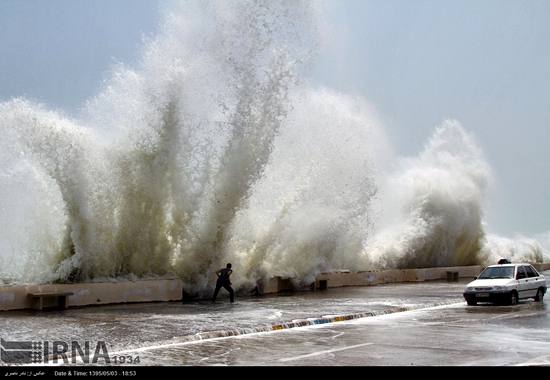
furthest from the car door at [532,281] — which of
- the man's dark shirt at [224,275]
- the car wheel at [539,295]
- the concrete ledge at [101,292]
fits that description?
the concrete ledge at [101,292]

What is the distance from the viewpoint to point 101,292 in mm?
16578

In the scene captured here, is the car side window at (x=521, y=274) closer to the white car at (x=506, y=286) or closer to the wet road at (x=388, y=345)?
the white car at (x=506, y=286)

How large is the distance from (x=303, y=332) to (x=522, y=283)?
833 centimetres

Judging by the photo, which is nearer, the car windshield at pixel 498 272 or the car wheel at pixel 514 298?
the car wheel at pixel 514 298

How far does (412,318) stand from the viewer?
14109 millimetres

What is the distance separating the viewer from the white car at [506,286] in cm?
1675

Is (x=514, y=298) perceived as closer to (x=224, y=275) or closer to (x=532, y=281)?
(x=532, y=281)

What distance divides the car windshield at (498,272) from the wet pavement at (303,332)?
92 cm

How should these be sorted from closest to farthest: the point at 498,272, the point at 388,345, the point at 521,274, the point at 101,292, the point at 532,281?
1. the point at 388,345
2. the point at 101,292
3. the point at 521,274
4. the point at 498,272
5. the point at 532,281

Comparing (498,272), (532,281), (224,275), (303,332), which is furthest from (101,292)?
(532,281)

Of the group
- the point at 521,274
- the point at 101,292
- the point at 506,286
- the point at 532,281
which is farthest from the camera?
the point at 532,281

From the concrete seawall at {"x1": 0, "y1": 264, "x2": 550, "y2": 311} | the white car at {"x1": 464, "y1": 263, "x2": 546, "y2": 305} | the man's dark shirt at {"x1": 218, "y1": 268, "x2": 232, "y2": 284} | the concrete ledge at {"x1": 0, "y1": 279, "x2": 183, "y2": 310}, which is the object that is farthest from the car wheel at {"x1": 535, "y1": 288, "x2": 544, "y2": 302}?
the concrete ledge at {"x1": 0, "y1": 279, "x2": 183, "y2": 310}
